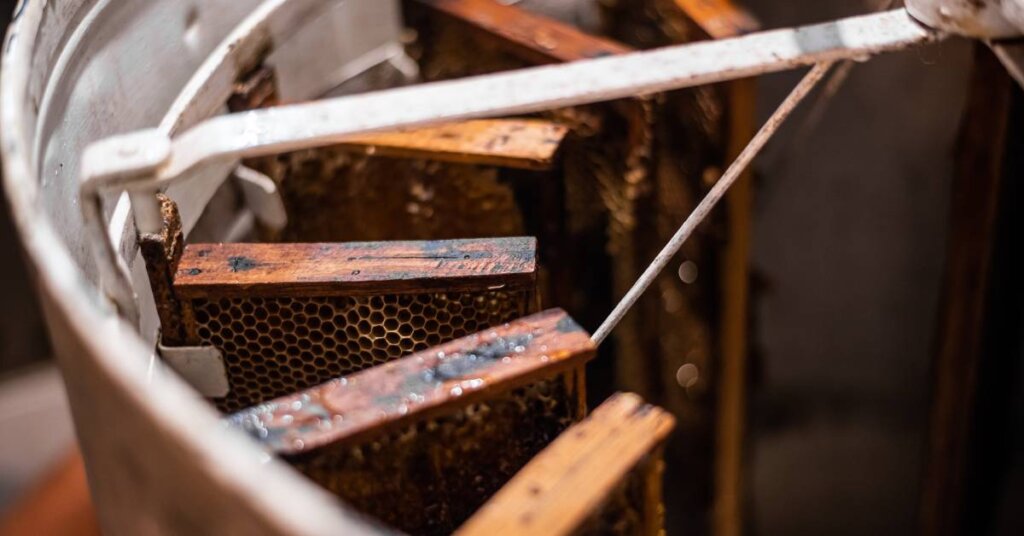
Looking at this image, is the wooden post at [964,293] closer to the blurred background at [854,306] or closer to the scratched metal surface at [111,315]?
the blurred background at [854,306]

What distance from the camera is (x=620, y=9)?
179 cm

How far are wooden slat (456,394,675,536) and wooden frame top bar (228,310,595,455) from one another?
75mm

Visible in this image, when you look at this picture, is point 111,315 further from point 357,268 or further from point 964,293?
point 964,293

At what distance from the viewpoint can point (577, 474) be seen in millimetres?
760

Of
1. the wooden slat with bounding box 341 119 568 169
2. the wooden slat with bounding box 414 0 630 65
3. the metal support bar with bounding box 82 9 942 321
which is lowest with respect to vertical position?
the wooden slat with bounding box 341 119 568 169

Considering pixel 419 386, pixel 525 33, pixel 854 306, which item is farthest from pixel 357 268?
pixel 854 306

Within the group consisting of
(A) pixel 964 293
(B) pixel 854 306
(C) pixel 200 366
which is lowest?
(B) pixel 854 306

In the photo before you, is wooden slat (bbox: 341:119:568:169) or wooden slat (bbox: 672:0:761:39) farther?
wooden slat (bbox: 672:0:761:39)

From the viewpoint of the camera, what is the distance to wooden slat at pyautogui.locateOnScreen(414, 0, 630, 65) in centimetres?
138

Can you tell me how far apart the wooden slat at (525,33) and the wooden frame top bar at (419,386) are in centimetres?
59

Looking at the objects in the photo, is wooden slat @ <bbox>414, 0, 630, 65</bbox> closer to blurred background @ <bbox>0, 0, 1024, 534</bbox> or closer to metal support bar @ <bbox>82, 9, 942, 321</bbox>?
blurred background @ <bbox>0, 0, 1024, 534</bbox>

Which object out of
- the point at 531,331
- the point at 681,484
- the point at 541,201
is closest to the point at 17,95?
the point at 531,331

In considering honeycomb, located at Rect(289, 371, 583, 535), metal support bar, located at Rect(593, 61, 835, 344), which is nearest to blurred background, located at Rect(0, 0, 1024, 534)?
metal support bar, located at Rect(593, 61, 835, 344)

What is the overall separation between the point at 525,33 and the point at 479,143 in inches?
10.3
